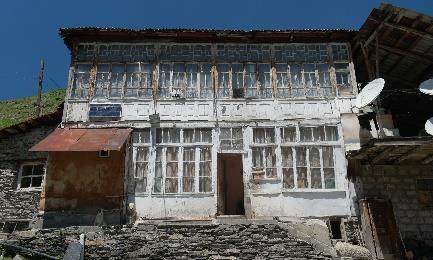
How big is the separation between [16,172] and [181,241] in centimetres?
895

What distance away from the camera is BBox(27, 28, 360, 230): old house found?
14.5 m

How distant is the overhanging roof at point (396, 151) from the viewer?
13.0m

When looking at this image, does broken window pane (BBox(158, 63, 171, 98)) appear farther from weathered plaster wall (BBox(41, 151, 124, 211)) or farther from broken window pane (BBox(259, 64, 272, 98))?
broken window pane (BBox(259, 64, 272, 98))

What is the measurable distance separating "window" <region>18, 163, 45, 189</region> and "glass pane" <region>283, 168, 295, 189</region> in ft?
32.8

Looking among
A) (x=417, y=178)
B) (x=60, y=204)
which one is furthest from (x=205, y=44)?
(x=417, y=178)

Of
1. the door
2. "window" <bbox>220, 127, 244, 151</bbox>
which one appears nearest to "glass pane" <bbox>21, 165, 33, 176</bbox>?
"window" <bbox>220, 127, 244, 151</bbox>

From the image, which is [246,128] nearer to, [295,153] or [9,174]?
[295,153]

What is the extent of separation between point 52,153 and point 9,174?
150 inches

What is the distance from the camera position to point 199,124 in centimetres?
1563

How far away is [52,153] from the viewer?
1470cm

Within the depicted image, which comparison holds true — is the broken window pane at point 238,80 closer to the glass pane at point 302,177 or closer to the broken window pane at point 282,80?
the broken window pane at point 282,80

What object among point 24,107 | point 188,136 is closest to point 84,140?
point 188,136

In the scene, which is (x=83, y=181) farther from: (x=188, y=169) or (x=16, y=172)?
(x=16, y=172)

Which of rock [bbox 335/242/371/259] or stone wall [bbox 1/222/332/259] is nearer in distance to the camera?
stone wall [bbox 1/222/332/259]
